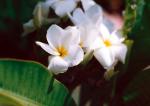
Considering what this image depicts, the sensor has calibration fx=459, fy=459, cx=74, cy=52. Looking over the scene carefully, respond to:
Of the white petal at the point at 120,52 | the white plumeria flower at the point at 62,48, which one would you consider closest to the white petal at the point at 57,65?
the white plumeria flower at the point at 62,48

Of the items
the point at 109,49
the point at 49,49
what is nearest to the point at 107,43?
the point at 109,49

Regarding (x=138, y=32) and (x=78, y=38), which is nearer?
(x=78, y=38)

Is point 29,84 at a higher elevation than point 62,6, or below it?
below

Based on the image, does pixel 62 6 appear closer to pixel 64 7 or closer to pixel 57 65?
pixel 64 7

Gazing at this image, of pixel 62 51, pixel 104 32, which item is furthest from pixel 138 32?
pixel 62 51

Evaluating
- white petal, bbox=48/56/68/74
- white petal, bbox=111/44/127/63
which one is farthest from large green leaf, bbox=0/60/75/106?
white petal, bbox=111/44/127/63

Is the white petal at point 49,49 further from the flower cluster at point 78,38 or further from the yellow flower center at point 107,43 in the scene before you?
the yellow flower center at point 107,43
